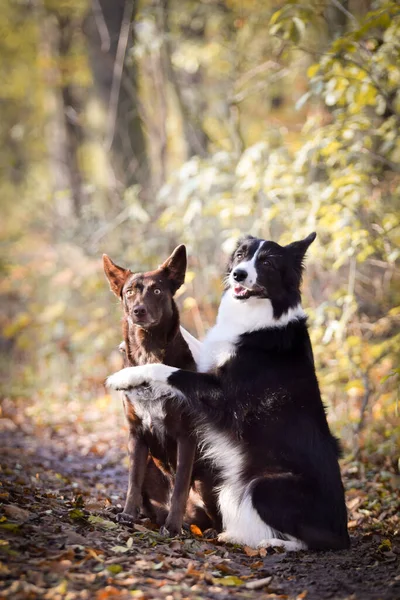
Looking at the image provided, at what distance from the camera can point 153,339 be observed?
192 inches

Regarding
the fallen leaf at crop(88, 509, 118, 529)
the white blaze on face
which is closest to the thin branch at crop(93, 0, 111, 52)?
the white blaze on face

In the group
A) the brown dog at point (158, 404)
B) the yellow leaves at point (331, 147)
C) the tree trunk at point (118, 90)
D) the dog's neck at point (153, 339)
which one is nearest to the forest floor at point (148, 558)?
the brown dog at point (158, 404)

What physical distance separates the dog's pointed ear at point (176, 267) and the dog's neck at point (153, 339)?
0.26 metres

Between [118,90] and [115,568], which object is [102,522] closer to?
[115,568]

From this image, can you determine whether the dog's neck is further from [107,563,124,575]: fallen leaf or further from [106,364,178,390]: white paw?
[107,563,124,575]: fallen leaf

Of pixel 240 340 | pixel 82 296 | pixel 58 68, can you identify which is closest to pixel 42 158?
pixel 58 68

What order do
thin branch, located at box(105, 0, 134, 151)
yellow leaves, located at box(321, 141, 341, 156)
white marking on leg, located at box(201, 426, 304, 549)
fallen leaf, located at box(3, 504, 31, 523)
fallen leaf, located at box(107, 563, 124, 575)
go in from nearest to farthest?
fallen leaf, located at box(107, 563, 124, 575)
fallen leaf, located at box(3, 504, 31, 523)
white marking on leg, located at box(201, 426, 304, 549)
yellow leaves, located at box(321, 141, 341, 156)
thin branch, located at box(105, 0, 134, 151)

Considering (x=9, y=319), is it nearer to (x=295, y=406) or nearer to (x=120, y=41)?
(x=120, y=41)

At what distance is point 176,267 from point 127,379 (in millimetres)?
1008

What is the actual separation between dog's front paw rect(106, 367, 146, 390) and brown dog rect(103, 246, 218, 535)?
9cm

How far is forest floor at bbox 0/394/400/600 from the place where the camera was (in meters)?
3.31

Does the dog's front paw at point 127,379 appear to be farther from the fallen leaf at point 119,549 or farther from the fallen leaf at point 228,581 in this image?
the fallen leaf at point 228,581

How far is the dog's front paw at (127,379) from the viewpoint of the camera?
15.0ft

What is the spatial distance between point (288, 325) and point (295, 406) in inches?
23.8
